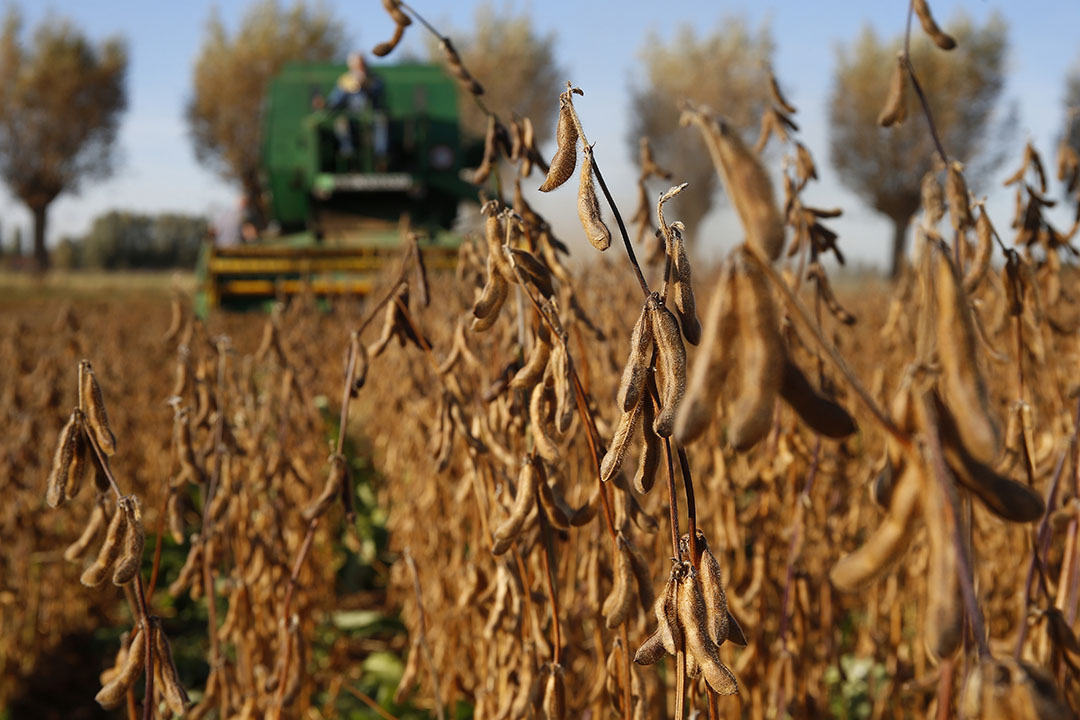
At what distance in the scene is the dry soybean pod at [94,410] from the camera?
3.36 feet

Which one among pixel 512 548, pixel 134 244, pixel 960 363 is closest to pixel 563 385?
pixel 512 548

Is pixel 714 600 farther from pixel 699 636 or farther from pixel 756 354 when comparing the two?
pixel 756 354

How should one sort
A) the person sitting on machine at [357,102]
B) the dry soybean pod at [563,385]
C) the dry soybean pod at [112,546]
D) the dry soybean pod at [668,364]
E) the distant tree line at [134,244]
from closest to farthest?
the dry soybean pod at [668,364] < the dry soybean pod at [563,385] < the dry soybean pod at [112,546] < the person sitting on machine at [357,102] < the distant tree line at [134,244]

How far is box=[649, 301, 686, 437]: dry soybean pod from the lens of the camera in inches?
26.8

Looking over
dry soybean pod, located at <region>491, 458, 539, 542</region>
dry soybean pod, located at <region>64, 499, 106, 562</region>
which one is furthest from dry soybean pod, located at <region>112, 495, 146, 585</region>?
dry soybean pod, located at <region>491, 458, 539, 542</region>

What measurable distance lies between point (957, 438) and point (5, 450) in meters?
2.82

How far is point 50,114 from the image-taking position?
29.5 metres

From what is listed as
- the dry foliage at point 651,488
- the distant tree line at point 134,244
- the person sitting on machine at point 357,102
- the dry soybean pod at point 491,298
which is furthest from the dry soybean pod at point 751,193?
the distant tree line at point 134,244

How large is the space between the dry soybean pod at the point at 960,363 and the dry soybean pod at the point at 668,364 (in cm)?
23

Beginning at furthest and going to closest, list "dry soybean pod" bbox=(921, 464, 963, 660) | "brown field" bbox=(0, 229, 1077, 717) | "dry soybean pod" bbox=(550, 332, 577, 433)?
"brown field" bbox=(0, 229, 1077, 717), "dry soybean pod" bbox=(550, 332, 577, 433), "dry soybean pod" bbox=(921, 464, 963, 660)

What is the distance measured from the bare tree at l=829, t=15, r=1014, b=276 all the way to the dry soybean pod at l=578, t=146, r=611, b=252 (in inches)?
1144

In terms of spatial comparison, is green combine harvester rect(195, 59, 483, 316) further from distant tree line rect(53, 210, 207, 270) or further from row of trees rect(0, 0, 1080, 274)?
distant tree line rect(53, 210, 207, 270)

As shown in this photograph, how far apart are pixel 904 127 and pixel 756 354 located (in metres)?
30.7

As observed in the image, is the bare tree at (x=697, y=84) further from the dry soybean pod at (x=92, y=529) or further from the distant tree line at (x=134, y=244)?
the dry soybean pod at (x=92, y=529)
